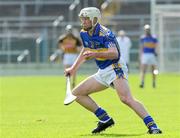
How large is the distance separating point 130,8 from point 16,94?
92.7 feet

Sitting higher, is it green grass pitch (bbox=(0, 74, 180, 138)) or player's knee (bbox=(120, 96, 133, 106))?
player's knee (bbox=(120, 96, 133, 106))

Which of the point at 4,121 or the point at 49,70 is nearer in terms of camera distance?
the point at 4,121

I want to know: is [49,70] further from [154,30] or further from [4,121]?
[4,121]

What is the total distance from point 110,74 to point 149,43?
18.6 metres

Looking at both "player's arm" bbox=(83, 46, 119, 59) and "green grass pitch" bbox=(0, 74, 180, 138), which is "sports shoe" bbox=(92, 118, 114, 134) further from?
"player's arm" bbox=(83, 46, 119, 59)

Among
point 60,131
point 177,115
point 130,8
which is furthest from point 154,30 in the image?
point 60,131

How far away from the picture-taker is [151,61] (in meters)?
30.2

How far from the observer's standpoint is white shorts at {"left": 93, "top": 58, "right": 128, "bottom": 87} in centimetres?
1187

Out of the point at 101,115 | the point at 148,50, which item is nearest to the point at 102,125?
the point at 101,115

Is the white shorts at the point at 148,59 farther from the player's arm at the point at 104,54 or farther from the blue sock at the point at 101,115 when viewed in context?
the player's arm at the point at 104,54

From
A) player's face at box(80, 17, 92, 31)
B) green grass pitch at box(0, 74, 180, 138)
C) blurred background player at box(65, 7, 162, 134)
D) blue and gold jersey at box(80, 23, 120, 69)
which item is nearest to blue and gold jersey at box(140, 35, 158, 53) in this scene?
green grass pitch at box(0, 74, 180, 138)

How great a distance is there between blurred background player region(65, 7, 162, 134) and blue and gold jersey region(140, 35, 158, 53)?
18167 millimetres

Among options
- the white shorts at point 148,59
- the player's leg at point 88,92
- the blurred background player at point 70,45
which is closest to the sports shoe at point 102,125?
the player's leg at point 88,92

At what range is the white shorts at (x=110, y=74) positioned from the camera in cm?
1187
